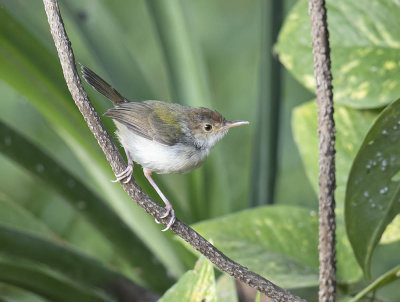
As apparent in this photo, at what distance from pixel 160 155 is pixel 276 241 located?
32 cm

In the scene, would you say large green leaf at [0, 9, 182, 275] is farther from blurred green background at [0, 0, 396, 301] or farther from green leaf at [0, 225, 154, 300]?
green leaf at [0, 225, 154, 300]

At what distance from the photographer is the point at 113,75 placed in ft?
5.38

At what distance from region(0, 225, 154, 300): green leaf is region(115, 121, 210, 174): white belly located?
1.13ft

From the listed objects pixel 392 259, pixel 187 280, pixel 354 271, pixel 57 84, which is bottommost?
pixel 392 259

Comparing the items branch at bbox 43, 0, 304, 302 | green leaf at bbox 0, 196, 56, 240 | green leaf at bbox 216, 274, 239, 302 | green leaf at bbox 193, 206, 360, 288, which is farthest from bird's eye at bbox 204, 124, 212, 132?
green leaf at bbox 0, 196, 56, 240

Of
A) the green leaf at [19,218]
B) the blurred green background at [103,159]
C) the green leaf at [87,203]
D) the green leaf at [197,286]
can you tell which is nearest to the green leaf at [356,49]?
the blurred green background at [103,159]

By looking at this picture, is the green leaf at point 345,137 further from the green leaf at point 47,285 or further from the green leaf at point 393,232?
the green leaf at point 47,285

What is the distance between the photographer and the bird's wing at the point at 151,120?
41.4 inches

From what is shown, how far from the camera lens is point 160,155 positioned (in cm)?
103

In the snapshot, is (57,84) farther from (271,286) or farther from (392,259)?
(392,259)

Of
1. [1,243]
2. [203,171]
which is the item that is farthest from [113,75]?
[1,243]

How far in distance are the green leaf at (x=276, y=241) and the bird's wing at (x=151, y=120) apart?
178mm

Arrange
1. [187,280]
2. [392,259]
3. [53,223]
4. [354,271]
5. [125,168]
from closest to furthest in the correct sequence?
[125,168], [187,280], [354,271], [53,223], [392,259]

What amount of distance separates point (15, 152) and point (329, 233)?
2.61 ft
